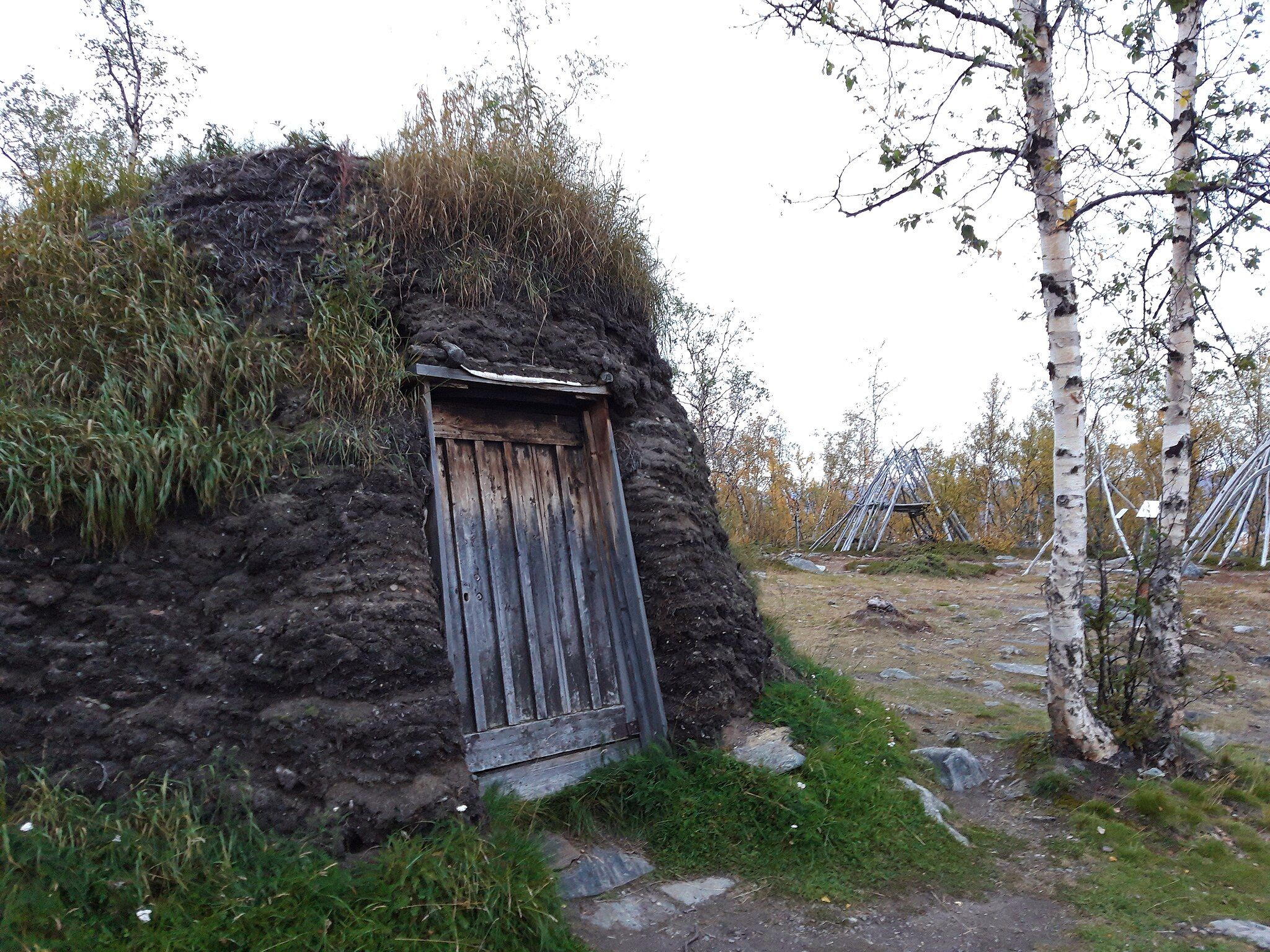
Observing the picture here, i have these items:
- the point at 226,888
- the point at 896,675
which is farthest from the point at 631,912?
the point at 896,675

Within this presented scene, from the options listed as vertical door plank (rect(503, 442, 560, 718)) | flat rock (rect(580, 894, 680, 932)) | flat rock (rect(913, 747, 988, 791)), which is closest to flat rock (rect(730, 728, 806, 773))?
flat rock (rect(580, 894, 680, 932))

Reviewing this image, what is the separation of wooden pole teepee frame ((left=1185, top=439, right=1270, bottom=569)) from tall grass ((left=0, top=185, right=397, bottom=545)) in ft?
49.6

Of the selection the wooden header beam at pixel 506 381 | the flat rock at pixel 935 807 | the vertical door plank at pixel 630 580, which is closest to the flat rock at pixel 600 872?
the vertical door plank at pixel 630 580

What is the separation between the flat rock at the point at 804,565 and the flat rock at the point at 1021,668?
24.9 feet

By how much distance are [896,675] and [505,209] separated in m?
6.19

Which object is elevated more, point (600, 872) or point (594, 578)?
point (594, 578)

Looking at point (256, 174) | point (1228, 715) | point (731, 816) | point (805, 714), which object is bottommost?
point (1228, 715)

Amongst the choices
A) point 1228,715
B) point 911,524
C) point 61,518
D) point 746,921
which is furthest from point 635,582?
point 911,524

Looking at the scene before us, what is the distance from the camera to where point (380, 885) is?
10.1ft

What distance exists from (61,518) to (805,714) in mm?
4323

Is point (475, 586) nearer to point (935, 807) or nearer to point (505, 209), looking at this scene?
point (505, 209)

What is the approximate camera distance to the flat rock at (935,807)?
466 centimetres

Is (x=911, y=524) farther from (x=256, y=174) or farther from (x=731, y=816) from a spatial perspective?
(x=256, y=174)

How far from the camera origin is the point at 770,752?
4.84m
